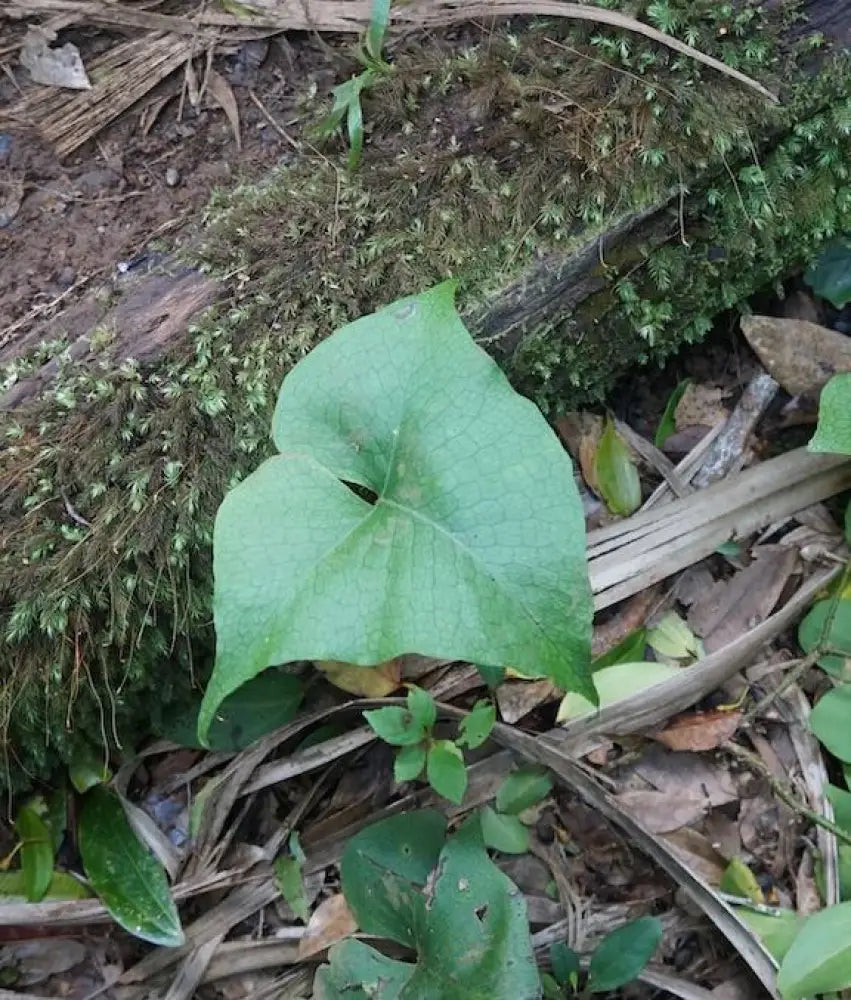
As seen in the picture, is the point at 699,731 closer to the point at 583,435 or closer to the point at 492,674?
the point at 492,674

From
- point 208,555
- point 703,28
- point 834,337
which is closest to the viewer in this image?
point 208,555

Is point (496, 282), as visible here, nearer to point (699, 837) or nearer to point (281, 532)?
point (281, 532)

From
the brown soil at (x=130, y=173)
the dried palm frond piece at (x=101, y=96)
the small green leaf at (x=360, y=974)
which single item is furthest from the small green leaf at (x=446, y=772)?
the dried palm frond piece at (x=101, y=96)

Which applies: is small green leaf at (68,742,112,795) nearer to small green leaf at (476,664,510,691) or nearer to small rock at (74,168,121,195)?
small green leaf at (476,664,510,691)

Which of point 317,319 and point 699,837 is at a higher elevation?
point 317,319

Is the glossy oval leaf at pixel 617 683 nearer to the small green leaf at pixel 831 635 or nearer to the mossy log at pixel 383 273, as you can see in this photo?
the small green leaf at pixel 831 635

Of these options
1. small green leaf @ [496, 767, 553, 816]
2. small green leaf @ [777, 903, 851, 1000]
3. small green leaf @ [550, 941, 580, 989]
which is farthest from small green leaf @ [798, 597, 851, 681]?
small green leaf @ [550, 941, 580, 989]

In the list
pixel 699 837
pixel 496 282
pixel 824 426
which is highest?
pixel 496 282

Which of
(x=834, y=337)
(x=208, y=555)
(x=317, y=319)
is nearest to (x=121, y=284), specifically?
(x=317, y=319)
